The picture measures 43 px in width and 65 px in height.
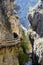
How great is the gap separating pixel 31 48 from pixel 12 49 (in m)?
10.9

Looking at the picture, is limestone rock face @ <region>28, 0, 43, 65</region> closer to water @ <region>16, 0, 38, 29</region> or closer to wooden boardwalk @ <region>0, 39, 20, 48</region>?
wooden boardwalk @ <region>0, 39, 20, 48</region>

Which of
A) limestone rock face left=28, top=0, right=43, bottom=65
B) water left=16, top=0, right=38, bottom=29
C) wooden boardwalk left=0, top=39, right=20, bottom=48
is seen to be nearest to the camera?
wooden boardwalk left=0, top=39, right=20, bottom=48

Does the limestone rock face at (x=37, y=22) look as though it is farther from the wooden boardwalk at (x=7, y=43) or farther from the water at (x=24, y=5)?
the water at (x=24, y=5)

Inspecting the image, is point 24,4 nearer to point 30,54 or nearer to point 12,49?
point 30,54

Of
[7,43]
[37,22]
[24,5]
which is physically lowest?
[24,5]

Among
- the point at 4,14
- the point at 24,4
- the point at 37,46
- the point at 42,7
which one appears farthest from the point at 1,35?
the point at 24,4

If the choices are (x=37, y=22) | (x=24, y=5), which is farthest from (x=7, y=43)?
(x=24, y=5)

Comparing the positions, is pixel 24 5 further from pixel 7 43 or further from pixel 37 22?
pixel 7 43

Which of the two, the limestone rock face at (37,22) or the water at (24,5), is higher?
the limestone rock face at (37,22)

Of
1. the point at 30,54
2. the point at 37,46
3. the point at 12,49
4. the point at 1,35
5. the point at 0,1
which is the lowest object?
the point at 30,54

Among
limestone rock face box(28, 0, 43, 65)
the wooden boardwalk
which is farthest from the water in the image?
the wooden boardwalk

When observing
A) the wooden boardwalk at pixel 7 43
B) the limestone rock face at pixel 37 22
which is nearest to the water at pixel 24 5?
the limestone rock face at pixel 37 22

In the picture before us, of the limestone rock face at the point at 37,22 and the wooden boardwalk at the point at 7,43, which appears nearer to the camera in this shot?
the wooden boardwalk at the point at 7,43

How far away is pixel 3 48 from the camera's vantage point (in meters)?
14.3
